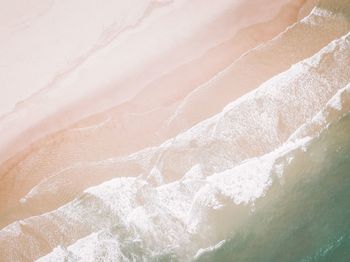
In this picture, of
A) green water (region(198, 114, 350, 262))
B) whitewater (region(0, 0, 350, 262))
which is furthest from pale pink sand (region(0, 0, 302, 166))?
green water (region(198, 114, 350, 262))

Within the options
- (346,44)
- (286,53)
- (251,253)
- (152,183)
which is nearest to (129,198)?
(152,183)

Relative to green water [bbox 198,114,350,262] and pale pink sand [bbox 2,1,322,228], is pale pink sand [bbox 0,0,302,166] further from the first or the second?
green water [bbox 198,114,350,262]

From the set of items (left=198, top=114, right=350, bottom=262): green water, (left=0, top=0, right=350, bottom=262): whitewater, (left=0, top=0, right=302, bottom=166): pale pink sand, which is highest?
(left=0, top=0, right=302, bottom=166): pale pink sand

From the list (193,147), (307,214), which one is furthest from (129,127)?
(307,214)

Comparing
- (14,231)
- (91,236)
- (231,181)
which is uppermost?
(14,231)

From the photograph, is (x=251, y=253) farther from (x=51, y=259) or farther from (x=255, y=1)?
(x=255, y=1)

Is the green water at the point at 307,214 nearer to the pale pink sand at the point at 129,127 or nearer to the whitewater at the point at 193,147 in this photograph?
the whitewater at the point at 193,147

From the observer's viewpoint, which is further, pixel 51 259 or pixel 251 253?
pixel 251 253

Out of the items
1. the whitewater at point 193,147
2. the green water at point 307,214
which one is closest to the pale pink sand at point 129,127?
the whitewater at point 193,147
